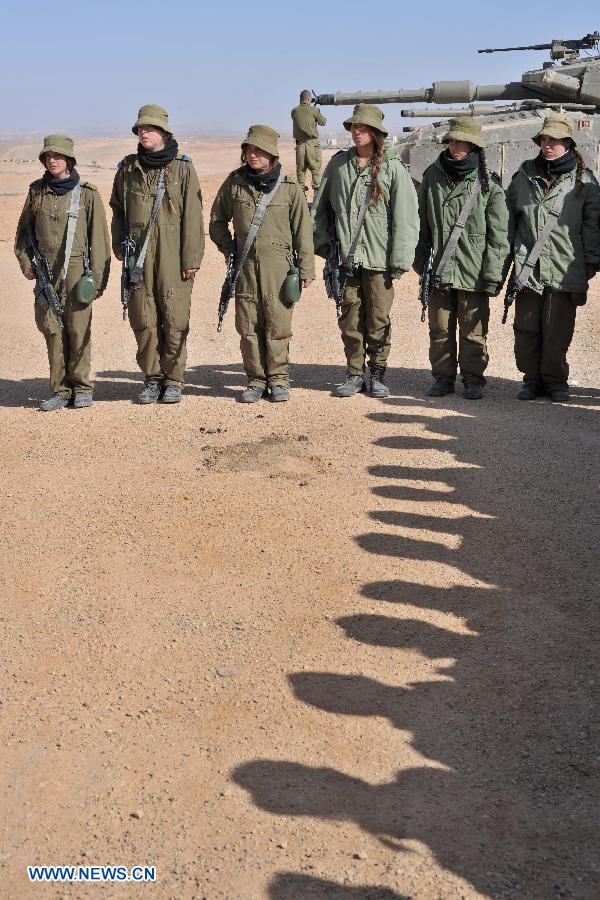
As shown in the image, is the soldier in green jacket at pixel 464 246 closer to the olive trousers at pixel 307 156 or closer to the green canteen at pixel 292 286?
the green canteen at pixel 292 286

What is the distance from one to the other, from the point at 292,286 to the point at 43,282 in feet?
5.56

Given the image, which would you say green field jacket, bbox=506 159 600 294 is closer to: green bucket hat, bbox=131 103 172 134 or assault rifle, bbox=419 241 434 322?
assault rifle, bbox=419 241 434 322

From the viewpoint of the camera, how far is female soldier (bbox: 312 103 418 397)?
792 centimetres

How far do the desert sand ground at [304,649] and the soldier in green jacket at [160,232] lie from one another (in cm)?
54

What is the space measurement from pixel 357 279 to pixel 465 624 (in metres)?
3.85

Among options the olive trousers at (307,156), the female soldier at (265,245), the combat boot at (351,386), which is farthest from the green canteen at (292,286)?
the olive trousers at (307,156)

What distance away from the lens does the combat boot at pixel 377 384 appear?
328 inches

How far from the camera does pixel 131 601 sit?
5.14 m

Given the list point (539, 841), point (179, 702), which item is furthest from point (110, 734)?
point (539, 841)

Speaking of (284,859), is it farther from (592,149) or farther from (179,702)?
(592,149)

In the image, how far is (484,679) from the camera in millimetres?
4445

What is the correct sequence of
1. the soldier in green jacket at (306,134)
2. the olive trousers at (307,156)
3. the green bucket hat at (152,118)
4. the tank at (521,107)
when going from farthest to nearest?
the olive trousers at (307,156)
the soldier in green jacket at (306,134)
the tank at (521,107)
the green bucket hat at (152,118)

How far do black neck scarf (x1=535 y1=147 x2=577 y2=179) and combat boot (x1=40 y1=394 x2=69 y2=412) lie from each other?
3.68 metres

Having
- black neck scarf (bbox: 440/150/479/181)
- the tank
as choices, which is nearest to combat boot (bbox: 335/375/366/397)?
black neck scarf (bbox: 440/150/479/181)
